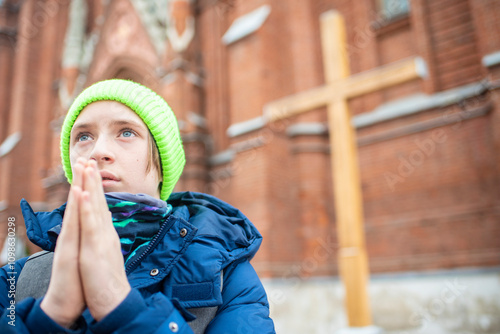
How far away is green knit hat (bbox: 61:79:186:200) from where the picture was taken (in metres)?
1.07

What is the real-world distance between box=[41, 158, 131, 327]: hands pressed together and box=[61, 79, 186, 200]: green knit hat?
0.40 metres

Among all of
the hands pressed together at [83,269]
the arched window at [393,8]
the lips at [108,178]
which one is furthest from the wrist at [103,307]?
the arched window at [393,8]

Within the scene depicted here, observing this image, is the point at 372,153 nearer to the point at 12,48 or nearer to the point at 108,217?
the point at 108,217

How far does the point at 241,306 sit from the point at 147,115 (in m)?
0.55

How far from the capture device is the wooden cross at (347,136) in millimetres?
3878

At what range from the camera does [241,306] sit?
94 centimetres

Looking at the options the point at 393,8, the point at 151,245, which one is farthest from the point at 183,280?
the point at 393,8

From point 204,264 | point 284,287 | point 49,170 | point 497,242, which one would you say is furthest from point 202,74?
point 204,264

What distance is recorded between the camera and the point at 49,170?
399 inches

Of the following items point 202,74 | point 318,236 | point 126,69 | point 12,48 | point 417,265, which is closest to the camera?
point 417,265

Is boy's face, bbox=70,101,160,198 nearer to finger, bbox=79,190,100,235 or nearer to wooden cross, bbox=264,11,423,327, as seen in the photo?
finger, bbox=79,190,100,235

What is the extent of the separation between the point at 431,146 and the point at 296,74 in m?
2.46

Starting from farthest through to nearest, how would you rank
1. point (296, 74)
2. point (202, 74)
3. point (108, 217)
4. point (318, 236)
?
point (202, 74) < point (296, 74) < point (318, 236) < point (108, 217)

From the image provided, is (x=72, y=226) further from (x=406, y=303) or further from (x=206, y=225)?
(x=406, y=303)
